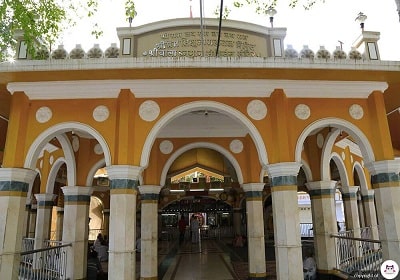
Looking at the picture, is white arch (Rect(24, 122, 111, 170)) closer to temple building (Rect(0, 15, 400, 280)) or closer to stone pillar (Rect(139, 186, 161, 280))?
temple building (Rect(0, 15, 400, 280))

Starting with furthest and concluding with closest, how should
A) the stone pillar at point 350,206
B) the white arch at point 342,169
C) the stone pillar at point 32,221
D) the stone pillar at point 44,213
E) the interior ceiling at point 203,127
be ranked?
1. the stone pillar at point 32,221
2. the white arch at point 342,169
3. the stone pillar at point 350,206
4. the stone pillar at point 44,213
5. the interior ceiling at point 203,127

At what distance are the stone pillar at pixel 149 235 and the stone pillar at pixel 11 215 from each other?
107 inches

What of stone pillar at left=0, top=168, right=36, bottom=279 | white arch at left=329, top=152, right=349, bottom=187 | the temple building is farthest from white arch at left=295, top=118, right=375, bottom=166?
stone pillar at left=0, top=168, right=36, bottom=279

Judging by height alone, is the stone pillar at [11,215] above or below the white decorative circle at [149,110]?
below

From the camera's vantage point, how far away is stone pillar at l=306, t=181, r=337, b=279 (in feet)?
21.6

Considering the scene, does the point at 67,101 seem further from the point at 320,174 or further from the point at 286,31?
the point at 320,174

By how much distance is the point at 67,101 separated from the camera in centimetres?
519

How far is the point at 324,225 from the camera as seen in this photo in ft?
22.2

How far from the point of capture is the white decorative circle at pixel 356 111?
17.4 feet

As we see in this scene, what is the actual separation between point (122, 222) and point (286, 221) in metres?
2.41

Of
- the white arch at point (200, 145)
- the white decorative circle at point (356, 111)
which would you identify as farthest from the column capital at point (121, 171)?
the white decorative circle at point (356, 111)

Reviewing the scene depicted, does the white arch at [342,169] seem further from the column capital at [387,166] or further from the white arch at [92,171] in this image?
the white arch at [92,171]

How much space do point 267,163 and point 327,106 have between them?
143 centimetres

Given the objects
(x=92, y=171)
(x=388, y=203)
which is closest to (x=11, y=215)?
(x=92, y=171)
